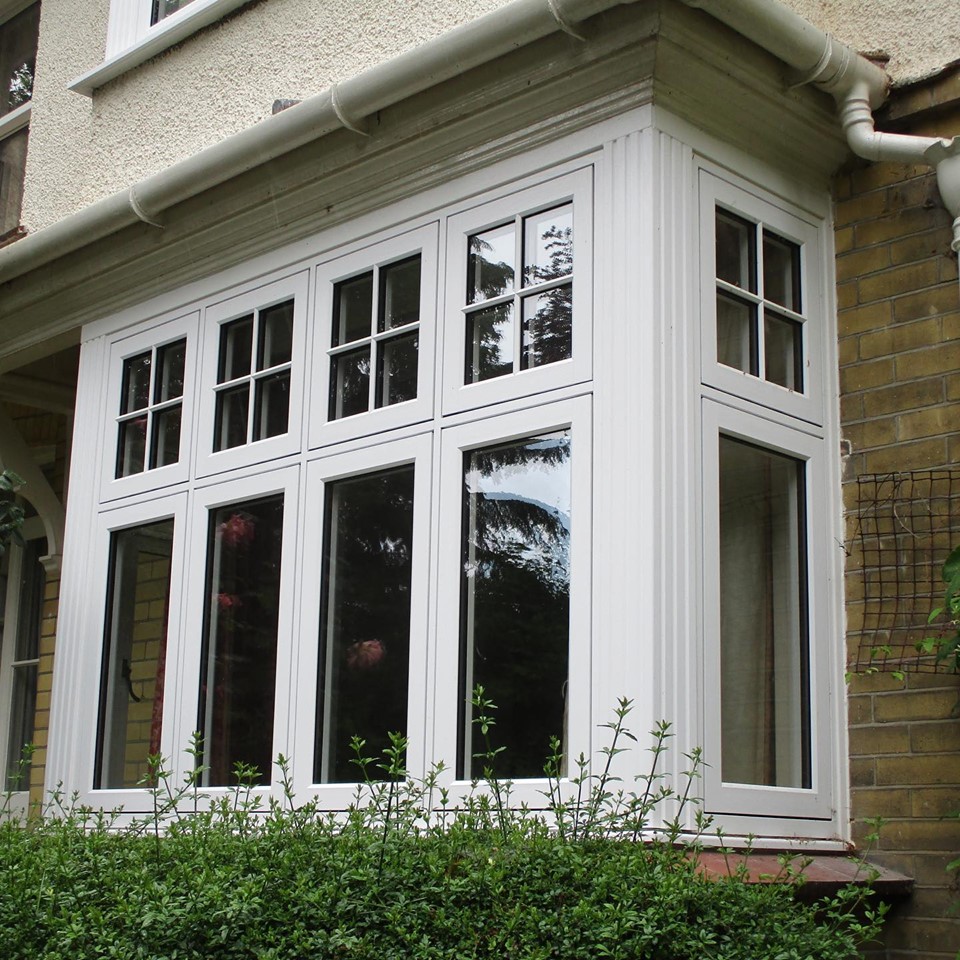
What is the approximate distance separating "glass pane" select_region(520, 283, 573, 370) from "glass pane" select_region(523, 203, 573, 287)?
0.21 feet

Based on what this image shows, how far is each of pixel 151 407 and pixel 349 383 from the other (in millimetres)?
1209

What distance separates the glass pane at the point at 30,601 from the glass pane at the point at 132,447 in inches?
103

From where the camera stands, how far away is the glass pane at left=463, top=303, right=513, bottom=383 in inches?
183

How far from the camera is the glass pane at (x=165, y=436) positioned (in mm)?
5875

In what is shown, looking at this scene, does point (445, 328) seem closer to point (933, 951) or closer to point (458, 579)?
point (458, 579)

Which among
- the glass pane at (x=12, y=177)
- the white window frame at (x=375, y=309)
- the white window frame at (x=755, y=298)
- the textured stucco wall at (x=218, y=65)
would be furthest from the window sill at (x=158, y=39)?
the white window frame at (x=755, y=298)

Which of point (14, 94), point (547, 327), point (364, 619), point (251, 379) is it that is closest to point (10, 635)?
point (14, 94)

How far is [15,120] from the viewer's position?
8094 mm

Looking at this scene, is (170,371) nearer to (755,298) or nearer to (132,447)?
(132,447)

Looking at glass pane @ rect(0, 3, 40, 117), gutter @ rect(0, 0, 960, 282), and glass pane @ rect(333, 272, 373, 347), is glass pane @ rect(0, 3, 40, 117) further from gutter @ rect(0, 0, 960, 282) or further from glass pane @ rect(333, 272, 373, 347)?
glass pane @ rect(333, 272, 373, 347)

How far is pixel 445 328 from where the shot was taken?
4.80 meters

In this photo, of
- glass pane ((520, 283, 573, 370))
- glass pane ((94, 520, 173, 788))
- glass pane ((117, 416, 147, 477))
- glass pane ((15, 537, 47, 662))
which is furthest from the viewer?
glass pane ((15, 537, 47, 662))

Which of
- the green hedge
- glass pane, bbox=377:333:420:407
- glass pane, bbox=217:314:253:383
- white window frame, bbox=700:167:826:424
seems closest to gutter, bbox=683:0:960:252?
white window frame, bbox=700:167:826:424

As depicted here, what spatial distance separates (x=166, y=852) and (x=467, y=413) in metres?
1.69
